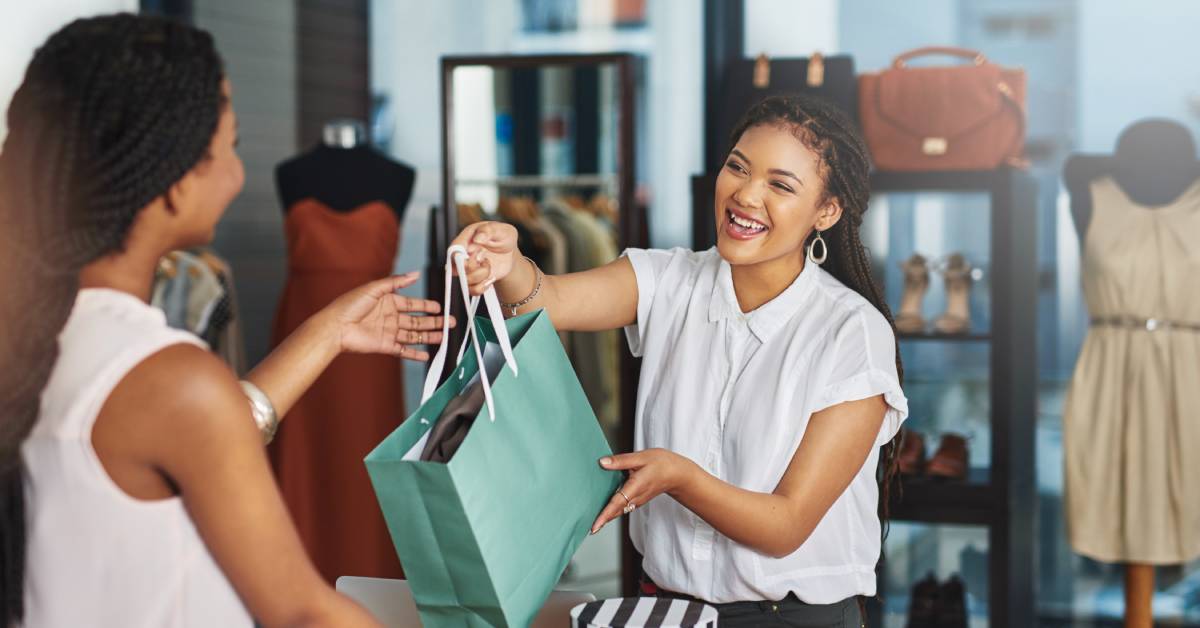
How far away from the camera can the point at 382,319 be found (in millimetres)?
1644

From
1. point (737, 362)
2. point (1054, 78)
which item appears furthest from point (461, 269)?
point (1054, 78)

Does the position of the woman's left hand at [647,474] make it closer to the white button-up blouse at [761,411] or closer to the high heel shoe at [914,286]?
the white button-up blouse at [761,411]

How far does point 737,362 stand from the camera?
1.76 m

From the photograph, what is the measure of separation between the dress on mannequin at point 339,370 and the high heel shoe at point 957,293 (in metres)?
1.66

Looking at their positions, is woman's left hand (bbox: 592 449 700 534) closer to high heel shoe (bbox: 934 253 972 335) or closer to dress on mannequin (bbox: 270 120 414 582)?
high heel shoe (bbox: 934 253 972 335)

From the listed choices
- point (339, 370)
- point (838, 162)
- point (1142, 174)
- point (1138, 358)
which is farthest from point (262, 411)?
point (1142, 174)

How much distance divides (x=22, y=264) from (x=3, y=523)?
224 millimetres

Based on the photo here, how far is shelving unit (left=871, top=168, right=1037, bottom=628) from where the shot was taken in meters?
3.43

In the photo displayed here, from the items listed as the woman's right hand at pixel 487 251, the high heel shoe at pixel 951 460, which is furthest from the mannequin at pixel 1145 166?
the woman's right hand at pixel 487 251

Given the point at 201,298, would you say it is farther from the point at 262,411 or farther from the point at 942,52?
the point at 262,411

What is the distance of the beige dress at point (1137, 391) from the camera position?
3.39 meters

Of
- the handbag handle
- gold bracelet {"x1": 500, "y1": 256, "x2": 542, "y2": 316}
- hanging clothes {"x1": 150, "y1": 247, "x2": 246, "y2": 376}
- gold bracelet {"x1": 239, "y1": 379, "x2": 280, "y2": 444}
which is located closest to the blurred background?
the handbag handle

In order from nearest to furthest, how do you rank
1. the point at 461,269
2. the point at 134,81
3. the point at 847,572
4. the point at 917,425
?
the point at 134,81 → the point at 461,269 → the point at 847,572 → the point at 917,425

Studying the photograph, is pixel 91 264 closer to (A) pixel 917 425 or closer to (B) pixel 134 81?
(B) pixel 134 81
